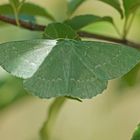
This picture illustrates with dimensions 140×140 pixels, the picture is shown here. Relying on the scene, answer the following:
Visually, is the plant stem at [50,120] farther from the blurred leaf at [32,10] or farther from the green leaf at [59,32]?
the green leaf at [59,32]

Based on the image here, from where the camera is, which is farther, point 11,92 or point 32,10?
point 11,92

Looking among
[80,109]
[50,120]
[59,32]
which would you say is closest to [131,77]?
[50,120]

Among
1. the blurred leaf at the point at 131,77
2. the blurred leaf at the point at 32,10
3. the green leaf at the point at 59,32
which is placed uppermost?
the green leaf at the point at 59,32

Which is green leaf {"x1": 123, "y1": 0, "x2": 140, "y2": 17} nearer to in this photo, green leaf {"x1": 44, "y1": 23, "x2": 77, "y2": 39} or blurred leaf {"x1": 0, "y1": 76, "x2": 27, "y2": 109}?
green leaf {"x1": 44, "y1": 23, "x2": 77, "y2": 39}

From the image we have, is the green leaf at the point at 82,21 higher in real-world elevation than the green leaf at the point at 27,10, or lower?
higher

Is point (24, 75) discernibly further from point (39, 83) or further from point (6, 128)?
point (6, 128)

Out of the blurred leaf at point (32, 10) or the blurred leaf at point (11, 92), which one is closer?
the blurred leaf at point (32, 10)

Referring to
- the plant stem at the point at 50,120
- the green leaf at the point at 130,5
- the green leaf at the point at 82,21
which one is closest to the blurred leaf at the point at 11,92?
the plant stem at the point at 50,120

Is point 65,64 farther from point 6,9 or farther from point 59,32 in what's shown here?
point 6,9
